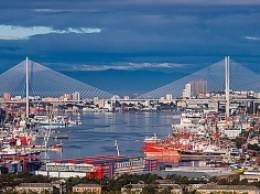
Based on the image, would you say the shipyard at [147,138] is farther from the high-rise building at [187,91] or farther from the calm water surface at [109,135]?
the calm water surface at [109,135]

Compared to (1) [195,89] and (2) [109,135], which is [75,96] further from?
(2) [109,135]

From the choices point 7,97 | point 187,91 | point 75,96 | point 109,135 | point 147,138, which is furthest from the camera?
point 75,96

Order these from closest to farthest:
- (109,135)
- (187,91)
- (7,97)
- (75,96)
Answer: (109,135), (7,97), (187,91), (75,96)

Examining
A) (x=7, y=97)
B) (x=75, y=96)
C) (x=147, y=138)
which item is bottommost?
(x=147, y=138)

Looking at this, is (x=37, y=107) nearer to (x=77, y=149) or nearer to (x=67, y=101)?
(x=67, y=101)

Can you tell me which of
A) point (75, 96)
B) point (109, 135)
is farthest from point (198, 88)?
point (109, 135)

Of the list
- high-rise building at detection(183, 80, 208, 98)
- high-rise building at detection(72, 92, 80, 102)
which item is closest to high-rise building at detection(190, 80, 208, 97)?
high-rise building at detection(183, 80, 208, 98)

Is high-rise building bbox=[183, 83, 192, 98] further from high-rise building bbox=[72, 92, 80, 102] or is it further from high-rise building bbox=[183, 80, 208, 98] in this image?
high-rise building bbox=[72, 92, 80, 102]

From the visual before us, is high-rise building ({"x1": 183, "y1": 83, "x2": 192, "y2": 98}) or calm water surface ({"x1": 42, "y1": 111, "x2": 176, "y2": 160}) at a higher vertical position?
high-rise building ({"x1": 183, "y1": 83, "x2": 192, "y2": 98})
